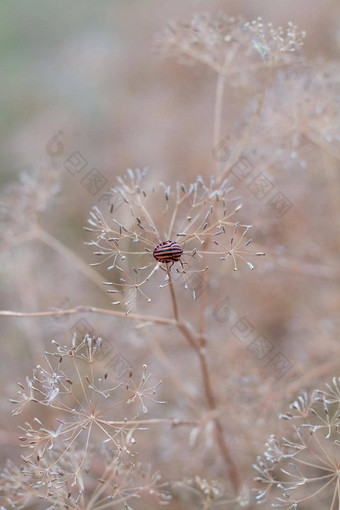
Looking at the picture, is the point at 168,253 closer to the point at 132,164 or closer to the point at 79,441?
the point at 79,441

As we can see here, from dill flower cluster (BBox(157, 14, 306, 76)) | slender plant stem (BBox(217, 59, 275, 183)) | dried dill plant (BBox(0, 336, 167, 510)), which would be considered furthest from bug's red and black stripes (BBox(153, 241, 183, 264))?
dill flower cluster (BBox(157, 14, 306, 76))

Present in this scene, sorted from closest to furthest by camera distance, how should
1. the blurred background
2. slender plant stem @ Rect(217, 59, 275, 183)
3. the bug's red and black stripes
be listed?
the bug's red and black stripes
slender plant stem @ Rect(217, 59, 275, 183)
the blurred background

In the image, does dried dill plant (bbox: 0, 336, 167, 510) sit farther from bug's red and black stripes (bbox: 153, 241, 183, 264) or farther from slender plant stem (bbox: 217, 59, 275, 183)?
slender plant stem (bbox: 217, 59, 275, 183)

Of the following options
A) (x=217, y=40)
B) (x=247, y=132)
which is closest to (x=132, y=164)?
Answer: (x=217, y=40)

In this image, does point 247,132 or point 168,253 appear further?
point 247,132

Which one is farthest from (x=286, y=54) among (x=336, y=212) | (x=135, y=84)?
(x=135, y=84)

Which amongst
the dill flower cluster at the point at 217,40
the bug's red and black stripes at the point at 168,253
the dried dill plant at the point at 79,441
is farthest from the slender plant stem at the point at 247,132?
the dried dill plant at the point at 79,441

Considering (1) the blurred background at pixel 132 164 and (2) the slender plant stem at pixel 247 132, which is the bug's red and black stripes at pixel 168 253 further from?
(1) the blurred background at pixel 132 164
